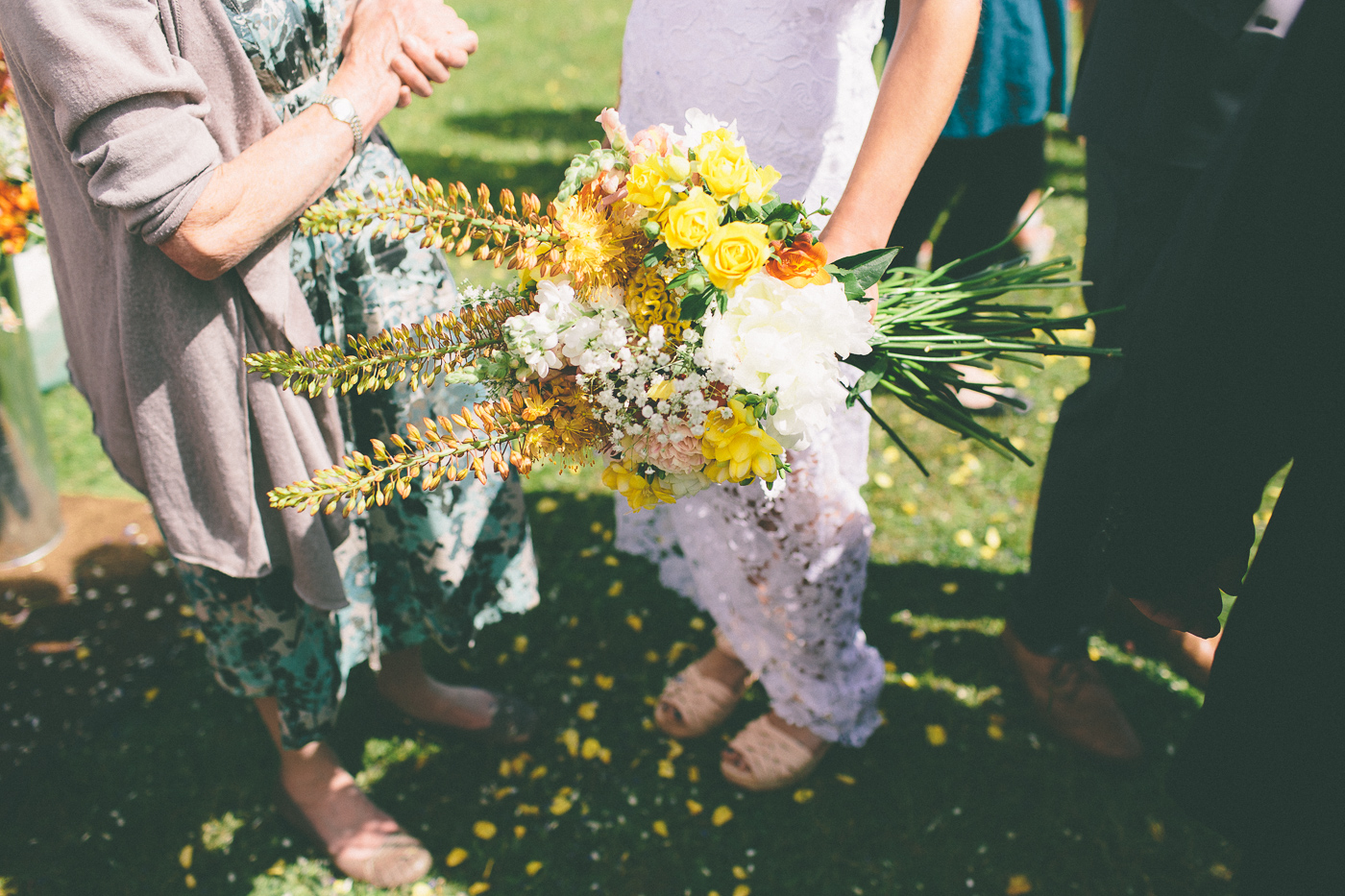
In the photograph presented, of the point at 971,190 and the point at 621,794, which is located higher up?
the point at 971,190

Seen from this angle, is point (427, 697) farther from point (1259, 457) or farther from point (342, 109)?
point (1259, 457)

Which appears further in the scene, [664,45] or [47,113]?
[664,45]

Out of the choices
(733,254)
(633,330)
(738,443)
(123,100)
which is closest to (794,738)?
(738,443)

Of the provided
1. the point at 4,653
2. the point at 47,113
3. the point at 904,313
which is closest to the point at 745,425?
the point at 904,313

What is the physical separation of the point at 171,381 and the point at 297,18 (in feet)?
2.22

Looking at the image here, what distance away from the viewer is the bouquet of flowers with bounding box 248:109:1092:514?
1.15 metres

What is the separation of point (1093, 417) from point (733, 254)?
1.33 m

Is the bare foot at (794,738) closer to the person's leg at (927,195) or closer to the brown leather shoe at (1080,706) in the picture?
the brown leather shoe at (1080,706)

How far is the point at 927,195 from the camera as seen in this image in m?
2.79

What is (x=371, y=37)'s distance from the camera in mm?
1535

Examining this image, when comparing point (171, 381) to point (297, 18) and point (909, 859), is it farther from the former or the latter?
point (909, 859)

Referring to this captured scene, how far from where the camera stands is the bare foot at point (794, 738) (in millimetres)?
2209

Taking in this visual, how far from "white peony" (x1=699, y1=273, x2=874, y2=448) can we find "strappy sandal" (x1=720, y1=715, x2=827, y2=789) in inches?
51.7

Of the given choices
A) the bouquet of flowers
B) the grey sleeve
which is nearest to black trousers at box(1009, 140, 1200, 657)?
the bouquet of flowers
